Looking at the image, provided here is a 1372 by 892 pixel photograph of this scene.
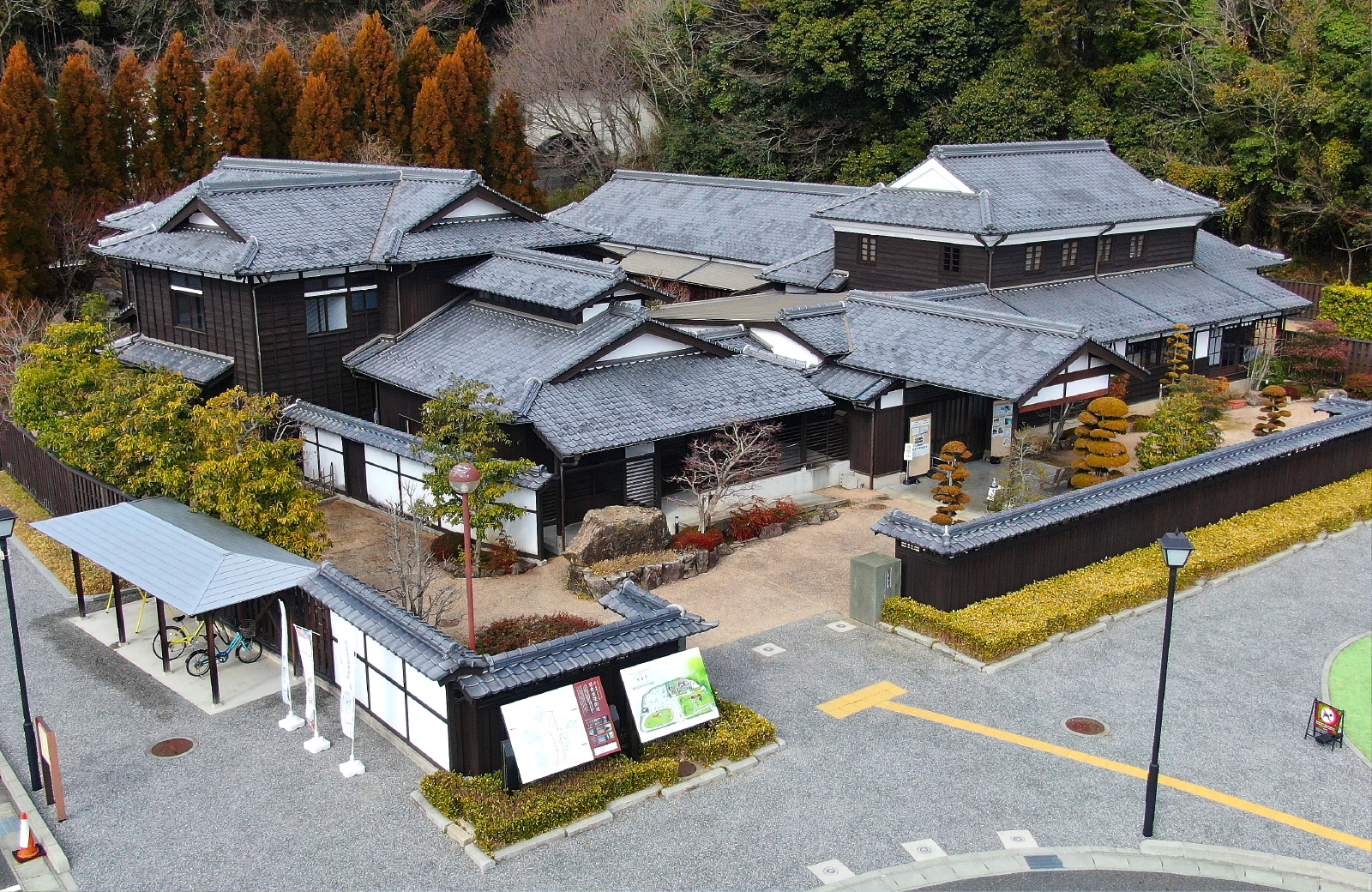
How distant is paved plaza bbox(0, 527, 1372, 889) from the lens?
1345 centimetres

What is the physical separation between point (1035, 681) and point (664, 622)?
6.08 m

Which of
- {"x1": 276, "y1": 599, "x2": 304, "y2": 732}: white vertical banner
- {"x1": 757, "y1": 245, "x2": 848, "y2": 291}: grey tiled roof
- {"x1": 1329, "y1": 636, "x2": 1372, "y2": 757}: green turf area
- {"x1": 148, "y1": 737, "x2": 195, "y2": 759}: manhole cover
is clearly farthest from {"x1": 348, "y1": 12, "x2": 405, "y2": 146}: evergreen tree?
{"x1": 1329, "y1": 636, "x2": 1372, "y2": 757}: green turf area

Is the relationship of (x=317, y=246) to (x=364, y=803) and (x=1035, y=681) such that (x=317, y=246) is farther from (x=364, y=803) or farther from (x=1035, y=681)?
(x=1035, y=681)

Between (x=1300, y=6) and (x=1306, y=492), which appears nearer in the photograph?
(x=1306, y=492)

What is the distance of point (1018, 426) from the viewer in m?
29.6

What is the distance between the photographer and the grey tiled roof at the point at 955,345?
2469 centimetres

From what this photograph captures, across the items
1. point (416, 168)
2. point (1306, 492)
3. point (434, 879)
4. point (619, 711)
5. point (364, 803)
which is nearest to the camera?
point (434, 879)

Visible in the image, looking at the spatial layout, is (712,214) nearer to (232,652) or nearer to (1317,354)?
(1317,354)

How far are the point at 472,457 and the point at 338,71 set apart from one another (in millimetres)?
29690

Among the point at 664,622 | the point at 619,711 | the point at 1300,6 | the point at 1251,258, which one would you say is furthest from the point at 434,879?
the point at 1300,6

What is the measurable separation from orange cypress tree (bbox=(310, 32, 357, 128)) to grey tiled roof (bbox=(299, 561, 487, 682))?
32.6 m

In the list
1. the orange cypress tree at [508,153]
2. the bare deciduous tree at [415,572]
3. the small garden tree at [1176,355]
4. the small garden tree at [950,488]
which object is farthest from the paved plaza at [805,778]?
the orange cypress tree at [508,153]

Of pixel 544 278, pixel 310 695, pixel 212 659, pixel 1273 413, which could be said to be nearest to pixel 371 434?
pixel 544 278

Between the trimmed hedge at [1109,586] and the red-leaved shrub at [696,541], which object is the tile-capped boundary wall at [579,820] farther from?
the red-leaved shrub at [696,541]
